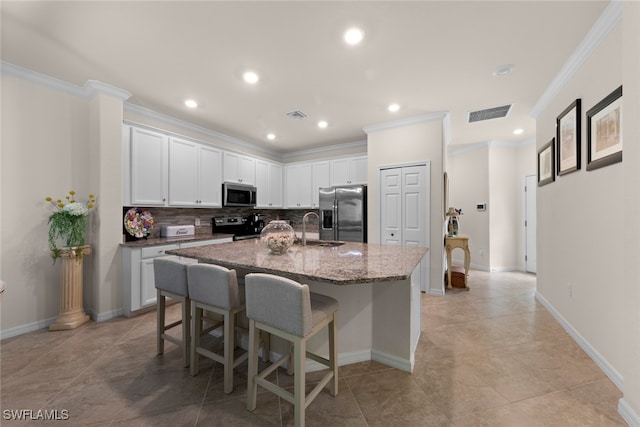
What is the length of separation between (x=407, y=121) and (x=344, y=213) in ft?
5.67

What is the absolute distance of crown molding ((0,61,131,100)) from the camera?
7.99 ft

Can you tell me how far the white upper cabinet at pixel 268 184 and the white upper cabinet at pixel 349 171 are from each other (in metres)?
1.28

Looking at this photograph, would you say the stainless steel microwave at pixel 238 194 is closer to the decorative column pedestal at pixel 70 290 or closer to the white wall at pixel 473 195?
the decorative column pedestal at pixel 70 290

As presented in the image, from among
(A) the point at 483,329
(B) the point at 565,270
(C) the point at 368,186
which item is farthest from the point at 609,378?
(C) the point at 368,186

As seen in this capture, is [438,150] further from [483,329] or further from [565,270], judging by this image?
[483,329]

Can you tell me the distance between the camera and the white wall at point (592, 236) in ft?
5.94

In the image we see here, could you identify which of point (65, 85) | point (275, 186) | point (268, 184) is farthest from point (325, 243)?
point (65, 85)

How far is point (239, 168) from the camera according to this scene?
4617mm

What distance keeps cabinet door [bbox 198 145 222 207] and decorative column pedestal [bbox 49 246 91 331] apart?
157 cm

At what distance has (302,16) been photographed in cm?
181

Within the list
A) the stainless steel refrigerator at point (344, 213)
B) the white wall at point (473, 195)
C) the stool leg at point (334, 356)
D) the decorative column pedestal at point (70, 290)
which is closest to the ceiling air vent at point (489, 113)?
the white wall at point (473, 195)

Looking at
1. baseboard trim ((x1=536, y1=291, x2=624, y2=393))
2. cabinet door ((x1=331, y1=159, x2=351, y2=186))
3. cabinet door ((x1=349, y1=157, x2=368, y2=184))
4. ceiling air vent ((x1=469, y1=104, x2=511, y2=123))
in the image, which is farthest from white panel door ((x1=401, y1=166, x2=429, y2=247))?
baseboard trim ((x1=536, y1=291, x2=624, y2=393))

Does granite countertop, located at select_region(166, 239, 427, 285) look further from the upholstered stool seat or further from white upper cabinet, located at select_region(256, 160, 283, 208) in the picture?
white upper cabinet, located at select_region(256, 160, 283, 208)

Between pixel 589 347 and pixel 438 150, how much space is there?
8.39 ft
